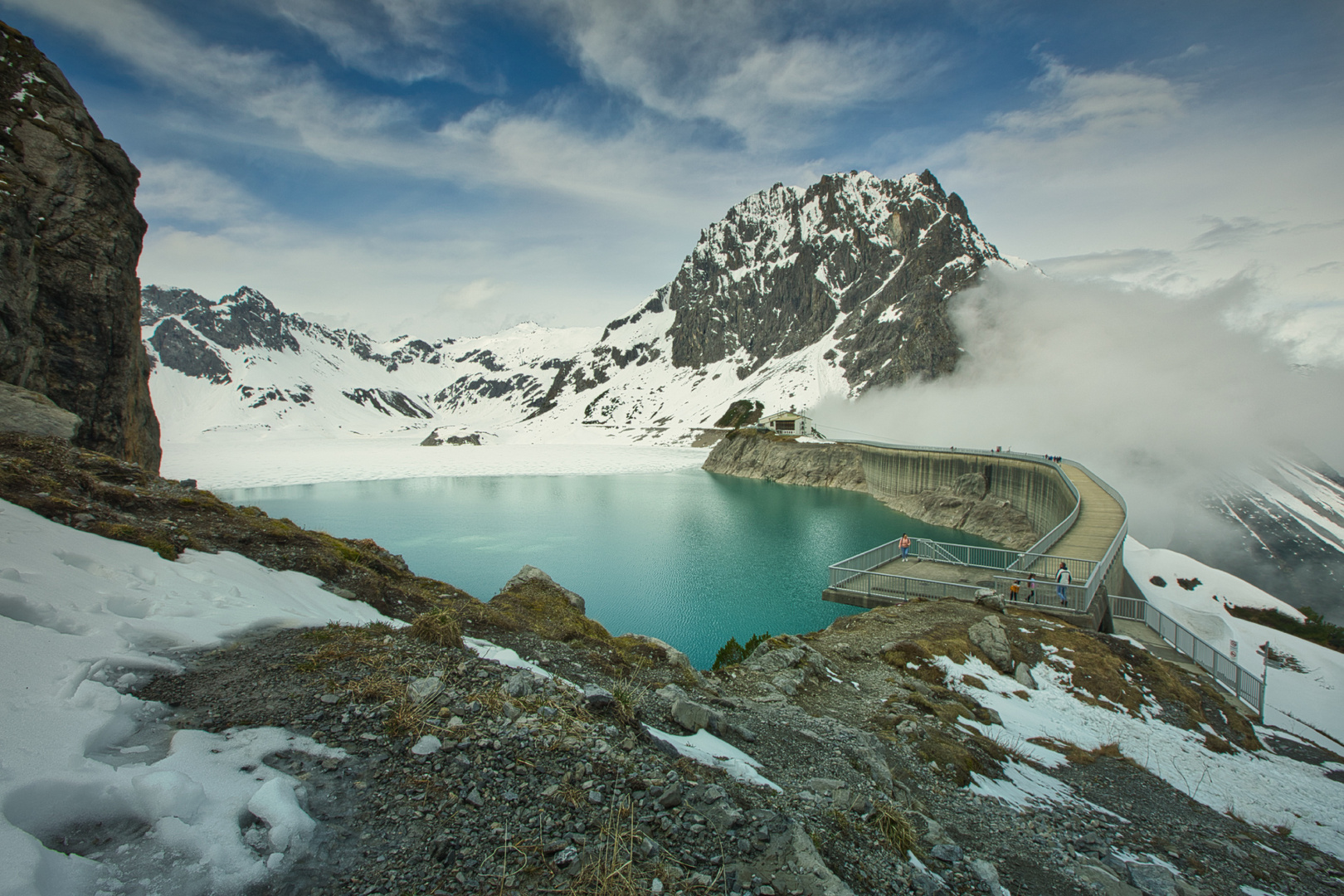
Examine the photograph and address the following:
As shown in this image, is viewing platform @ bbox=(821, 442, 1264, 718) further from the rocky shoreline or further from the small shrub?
the rocky shoreline

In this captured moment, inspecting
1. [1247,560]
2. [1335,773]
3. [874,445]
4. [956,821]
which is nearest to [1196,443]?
[1247,560]

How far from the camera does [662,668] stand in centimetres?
1050

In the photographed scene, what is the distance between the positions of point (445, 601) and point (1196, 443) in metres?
144

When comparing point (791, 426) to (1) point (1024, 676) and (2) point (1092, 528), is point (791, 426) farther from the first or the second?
(1) point (1024, 676)

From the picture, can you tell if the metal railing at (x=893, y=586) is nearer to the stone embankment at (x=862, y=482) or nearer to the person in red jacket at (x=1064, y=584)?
the person in red jacket at (x=1064, y=584)

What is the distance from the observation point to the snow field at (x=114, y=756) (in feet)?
9.75

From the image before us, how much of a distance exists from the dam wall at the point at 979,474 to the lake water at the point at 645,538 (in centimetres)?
410

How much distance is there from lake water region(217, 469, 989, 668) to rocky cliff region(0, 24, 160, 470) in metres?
16.5

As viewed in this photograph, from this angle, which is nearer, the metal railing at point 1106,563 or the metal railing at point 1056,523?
the metal railing at point 1106,563

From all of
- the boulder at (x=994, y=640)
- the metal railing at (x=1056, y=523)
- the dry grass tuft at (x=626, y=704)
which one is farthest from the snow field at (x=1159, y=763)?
the metal railing at (x=1056, y=523)

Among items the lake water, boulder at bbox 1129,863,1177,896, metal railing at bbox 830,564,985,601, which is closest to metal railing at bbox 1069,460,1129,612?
metal railing at bbox 830,564,985,601

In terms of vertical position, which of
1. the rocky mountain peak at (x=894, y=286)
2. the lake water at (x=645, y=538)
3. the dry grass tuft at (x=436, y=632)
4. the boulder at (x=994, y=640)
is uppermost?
the rocky mountain peak at (x=894, y=286)

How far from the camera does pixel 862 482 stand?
7362 centimetres

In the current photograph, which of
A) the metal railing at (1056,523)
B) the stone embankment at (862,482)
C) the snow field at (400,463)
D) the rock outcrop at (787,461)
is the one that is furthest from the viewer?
the snow field at (400,463)
